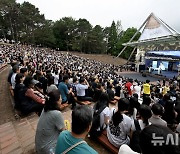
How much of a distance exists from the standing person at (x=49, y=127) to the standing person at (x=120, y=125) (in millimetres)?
964

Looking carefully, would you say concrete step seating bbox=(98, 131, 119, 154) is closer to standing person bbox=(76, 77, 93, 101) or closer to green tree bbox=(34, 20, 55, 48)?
standing person bbox=(76, 77, 93, 101)

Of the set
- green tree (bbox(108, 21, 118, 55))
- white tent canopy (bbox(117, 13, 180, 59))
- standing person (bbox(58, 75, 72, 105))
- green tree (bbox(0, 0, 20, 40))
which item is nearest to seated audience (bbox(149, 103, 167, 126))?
standing person (bbox(58, 75, 72, 105))

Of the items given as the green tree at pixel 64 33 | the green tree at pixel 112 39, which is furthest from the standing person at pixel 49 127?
the green tree at pixel 112 39

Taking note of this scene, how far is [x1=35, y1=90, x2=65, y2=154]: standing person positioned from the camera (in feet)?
7.65

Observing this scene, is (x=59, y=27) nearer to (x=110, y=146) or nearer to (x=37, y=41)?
(x=37, y=41)

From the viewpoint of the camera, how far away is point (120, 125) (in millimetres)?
2824

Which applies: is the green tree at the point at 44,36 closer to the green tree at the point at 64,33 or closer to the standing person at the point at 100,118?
the green tree at the point at 64,33

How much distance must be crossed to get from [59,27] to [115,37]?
680 inches

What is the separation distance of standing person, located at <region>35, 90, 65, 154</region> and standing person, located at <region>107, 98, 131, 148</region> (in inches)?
38.0

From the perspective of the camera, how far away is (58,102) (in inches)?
97.7

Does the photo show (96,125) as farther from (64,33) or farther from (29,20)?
(64,33)

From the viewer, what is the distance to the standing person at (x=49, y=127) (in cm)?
233

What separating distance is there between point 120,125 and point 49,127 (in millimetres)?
1172

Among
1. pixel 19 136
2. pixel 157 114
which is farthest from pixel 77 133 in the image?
pixel 19 136
